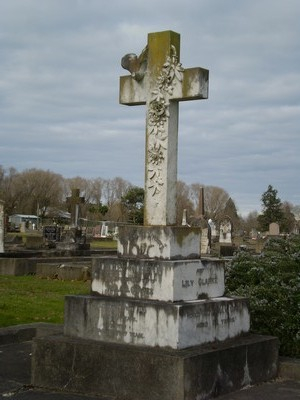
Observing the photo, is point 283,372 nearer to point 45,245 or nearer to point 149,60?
point 149,60

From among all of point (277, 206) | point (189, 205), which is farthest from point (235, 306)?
point (189, 205)

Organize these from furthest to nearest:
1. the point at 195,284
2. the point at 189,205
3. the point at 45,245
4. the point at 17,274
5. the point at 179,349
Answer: the point at 189,205, the point at 45,245, the point at 17,274, the point at 195,284, the point at 179,349

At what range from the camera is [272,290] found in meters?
8.09

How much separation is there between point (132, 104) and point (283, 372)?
11.3 ft

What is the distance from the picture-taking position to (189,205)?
96688 mm

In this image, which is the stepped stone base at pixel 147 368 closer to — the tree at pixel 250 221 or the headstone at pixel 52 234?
the headstone at pixel 52 234

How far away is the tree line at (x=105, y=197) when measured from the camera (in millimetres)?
78425

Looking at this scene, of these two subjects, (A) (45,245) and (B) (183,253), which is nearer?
(B) (183,253)

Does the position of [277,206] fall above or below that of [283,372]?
above

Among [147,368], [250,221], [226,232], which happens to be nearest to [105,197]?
[250,221]

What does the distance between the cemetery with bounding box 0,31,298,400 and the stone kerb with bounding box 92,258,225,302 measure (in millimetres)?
10

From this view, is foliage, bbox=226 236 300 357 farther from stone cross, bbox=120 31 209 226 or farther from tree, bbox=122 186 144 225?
tree, bbox=122 186 144 225

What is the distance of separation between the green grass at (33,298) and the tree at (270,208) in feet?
209

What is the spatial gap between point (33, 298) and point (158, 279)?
26.9 ft
